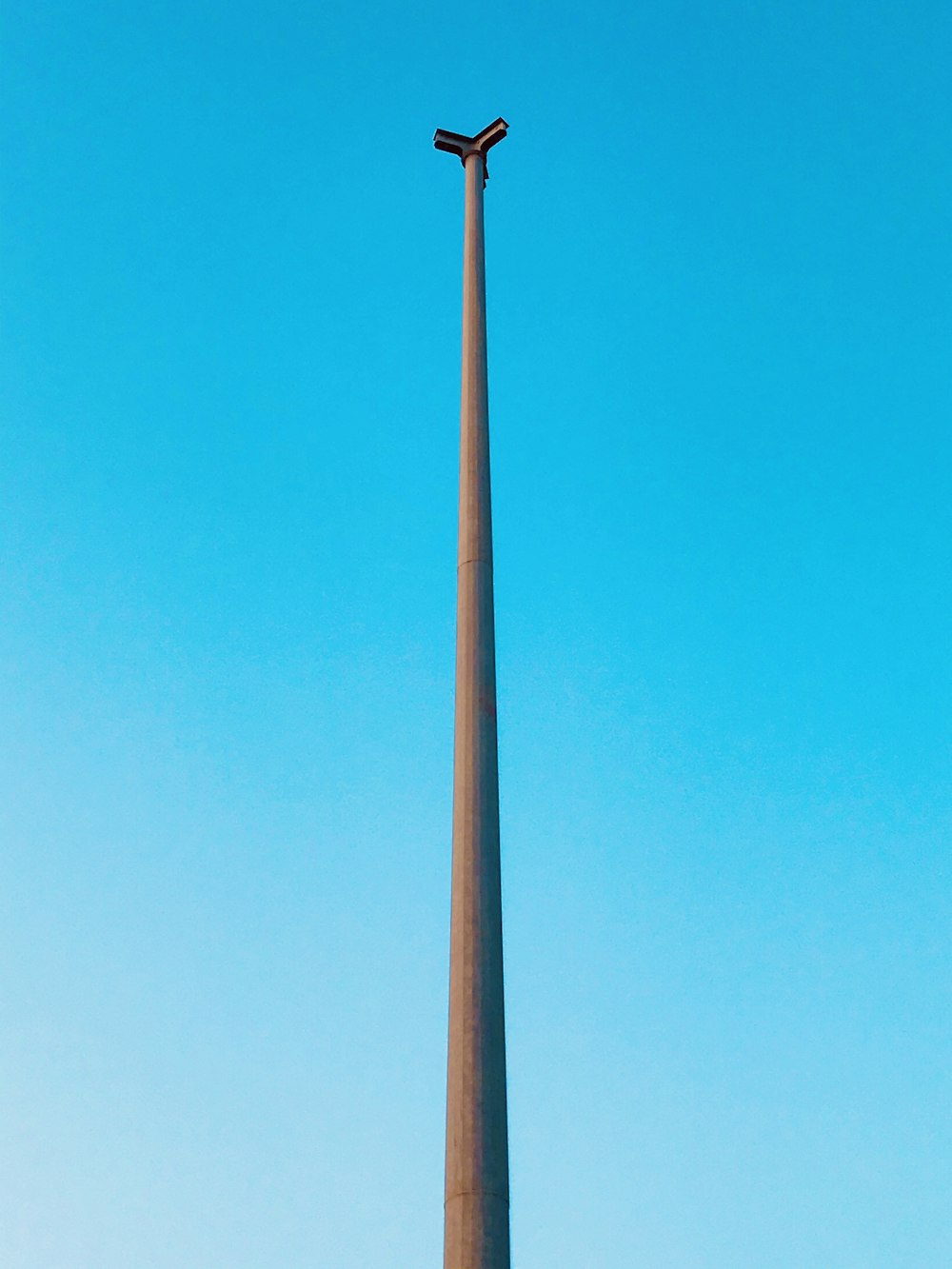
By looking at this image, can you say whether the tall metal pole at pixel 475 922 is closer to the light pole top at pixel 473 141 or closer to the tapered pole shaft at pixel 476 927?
the tapered pole shaft at pixel 476 927

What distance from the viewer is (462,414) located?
44.7ft

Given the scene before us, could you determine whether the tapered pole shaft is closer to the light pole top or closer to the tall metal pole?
the tall metal pole

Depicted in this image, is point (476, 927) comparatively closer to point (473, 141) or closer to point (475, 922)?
point (475, 922)

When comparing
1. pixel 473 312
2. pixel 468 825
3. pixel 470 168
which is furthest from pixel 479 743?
pixel 470 168

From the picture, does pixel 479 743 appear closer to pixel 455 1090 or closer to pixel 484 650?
pixel 484 650

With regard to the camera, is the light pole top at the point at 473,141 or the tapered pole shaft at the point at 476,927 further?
the light pole top at the point at 473,141

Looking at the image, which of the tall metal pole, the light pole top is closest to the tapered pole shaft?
the tall metal pole

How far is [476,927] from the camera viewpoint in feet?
32.1

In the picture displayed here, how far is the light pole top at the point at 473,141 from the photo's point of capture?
666 inches

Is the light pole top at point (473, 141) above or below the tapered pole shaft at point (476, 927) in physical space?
above

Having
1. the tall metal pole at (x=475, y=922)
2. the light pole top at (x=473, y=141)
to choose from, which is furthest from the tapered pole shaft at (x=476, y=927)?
the light pole top at (x=473, y=141)

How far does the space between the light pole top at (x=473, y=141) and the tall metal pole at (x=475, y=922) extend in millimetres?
4508

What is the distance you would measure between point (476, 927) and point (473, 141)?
37.1ft

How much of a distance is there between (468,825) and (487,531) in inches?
123
